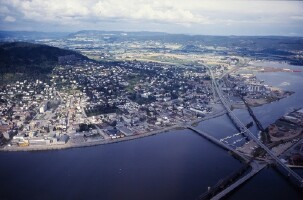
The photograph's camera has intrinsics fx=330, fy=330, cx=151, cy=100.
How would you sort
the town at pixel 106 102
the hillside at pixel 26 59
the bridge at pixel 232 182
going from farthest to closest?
the hillside at pixel 26 59 < the town at pixel 106 102 < the bridge at pixel 232 182

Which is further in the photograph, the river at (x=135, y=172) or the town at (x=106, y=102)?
the town at (x=106, y=102)

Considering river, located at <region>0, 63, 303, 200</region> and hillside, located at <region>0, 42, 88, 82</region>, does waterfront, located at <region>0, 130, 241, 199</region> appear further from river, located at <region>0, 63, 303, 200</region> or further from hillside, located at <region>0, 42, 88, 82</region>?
hillside, located at <region>0, 42, 88, 82</region>

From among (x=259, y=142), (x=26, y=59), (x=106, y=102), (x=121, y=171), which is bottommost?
(x=121, y=171)

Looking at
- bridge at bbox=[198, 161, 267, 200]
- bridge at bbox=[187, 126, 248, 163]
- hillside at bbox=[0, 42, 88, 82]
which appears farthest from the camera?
hillside at bbox=[0, 42, 88, 82]

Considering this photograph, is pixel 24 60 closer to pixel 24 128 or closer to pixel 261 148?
pixel 24 128

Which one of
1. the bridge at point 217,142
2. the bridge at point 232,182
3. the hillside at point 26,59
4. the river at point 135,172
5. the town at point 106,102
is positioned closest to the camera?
the bridge at point 232,182

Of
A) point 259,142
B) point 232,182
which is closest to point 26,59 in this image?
point 259,142

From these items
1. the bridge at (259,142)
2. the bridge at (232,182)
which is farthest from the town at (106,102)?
the bridge at (232,182)

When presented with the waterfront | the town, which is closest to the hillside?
the town

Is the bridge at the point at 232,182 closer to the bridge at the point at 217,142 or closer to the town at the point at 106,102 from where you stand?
the bridge at the point at 217,142

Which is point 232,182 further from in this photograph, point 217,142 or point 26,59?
point 26,59

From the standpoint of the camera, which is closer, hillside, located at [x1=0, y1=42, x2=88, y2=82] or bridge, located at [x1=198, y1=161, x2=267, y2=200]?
bridge, located at [x1=198, y1=161, x2=267, y2=200]
